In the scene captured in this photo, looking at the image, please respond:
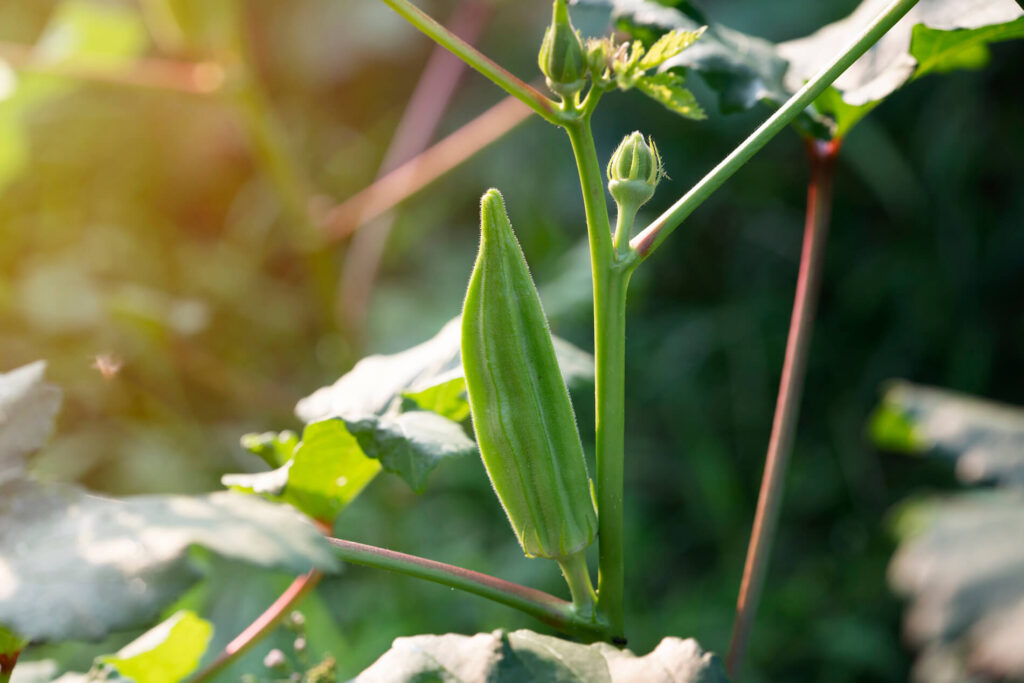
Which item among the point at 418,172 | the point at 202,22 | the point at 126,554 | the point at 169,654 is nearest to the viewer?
the point at 126,554

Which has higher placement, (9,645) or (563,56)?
(563,56)

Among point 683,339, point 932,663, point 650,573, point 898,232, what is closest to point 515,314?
point 932,663

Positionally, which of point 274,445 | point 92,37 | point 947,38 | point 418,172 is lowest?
point 274,445

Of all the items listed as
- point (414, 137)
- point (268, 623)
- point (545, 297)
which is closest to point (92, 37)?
point (414, 137)

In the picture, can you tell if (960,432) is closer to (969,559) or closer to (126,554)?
(969,559)

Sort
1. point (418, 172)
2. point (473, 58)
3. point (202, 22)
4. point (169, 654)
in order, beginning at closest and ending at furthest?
point (473, 58) < point (169, 654) < point (202, 22) < point (418, 172)

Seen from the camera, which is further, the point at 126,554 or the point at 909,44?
the point at 909,44

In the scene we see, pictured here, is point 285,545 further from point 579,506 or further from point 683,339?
point 683,339
